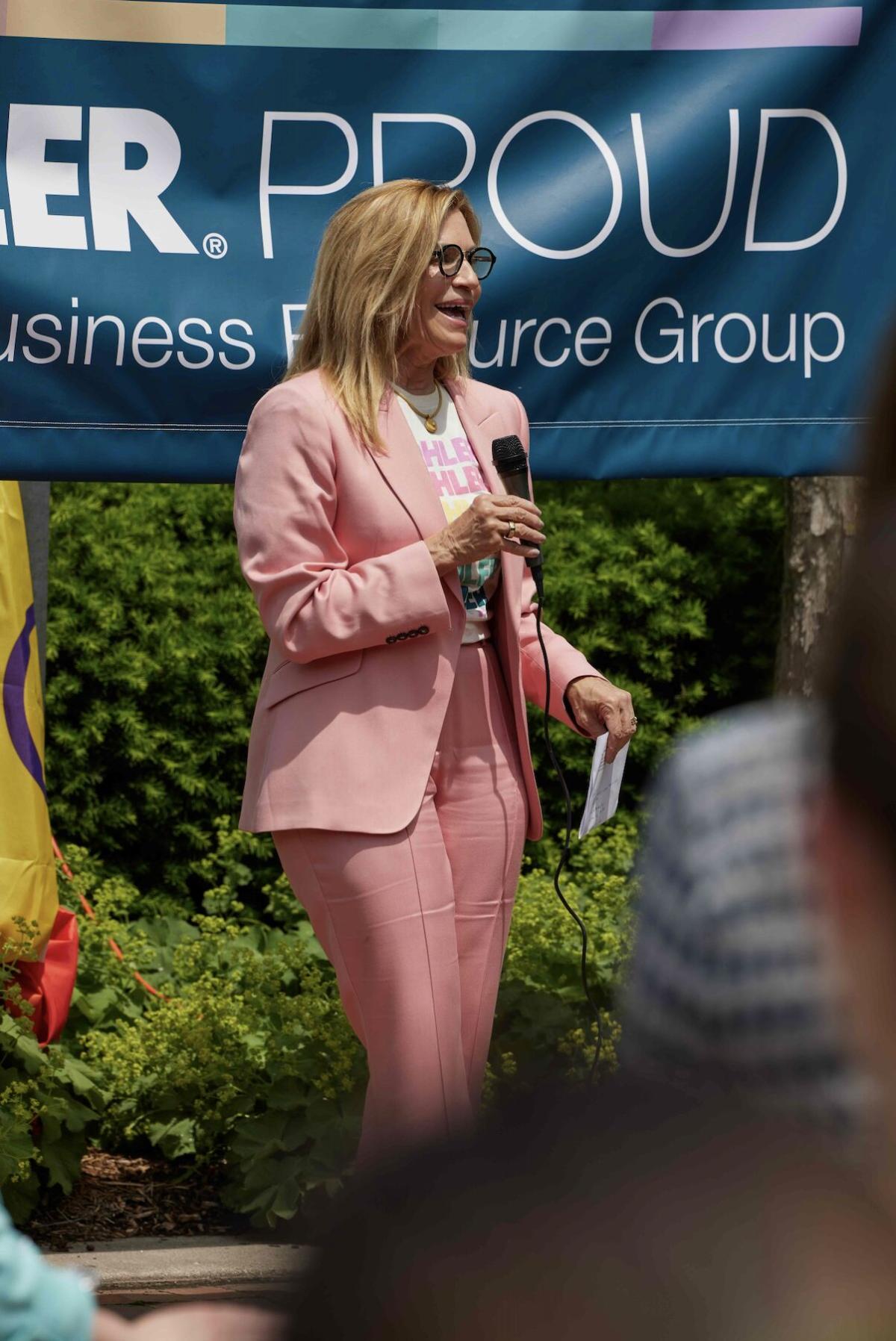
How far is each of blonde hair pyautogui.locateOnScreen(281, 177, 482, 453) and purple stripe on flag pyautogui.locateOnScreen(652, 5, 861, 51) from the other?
3.12 ft

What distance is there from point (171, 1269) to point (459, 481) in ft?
6.22

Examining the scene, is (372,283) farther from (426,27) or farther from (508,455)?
(426,27)

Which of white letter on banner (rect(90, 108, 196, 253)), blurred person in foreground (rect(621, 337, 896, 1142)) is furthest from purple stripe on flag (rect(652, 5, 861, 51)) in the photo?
blurred person in foreground (rect(621, 337, 896, 1142))

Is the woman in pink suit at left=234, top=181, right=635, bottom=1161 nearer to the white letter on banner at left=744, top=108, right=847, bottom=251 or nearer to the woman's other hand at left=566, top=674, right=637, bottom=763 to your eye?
the woman's other hand at left=566, top=674, right=637, bottom=763

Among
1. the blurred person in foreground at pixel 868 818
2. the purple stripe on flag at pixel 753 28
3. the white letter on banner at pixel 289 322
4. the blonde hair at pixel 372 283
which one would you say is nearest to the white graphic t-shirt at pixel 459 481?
the blonde hair at pixel 372 283

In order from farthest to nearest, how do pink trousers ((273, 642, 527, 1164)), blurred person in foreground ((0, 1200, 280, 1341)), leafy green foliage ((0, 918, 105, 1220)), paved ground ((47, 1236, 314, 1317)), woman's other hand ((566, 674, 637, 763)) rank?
1. leafy green foliage ((0, 918, 105, 1220))
2. paved ground ((47, 1236, 314, 1317))
3. woman's other hand ((566, 674, 637, 763))
4. pink trousers ((273, 642, 527, 1164))
5. blurred person in foreground ((0, 1200, 280, 1341))

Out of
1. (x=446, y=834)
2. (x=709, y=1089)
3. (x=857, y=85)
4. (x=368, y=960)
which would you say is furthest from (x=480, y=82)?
(x=709, y=1089)

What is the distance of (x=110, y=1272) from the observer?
3.84 meters

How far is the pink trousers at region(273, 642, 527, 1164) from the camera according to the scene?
329 cm

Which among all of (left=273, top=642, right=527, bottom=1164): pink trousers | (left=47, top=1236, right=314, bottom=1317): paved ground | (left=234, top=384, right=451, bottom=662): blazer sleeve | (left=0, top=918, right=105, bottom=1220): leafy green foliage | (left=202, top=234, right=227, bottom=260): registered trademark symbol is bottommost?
(left=47, top=1236, right=314, bottom=1317): paved ground

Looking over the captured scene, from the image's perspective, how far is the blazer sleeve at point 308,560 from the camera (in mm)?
3201

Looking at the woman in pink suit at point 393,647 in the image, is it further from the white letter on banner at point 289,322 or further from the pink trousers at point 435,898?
the white letter on banner at point 289,322

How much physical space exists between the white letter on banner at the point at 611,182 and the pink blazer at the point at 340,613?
2.89ft

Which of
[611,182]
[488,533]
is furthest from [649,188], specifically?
[488,533]
